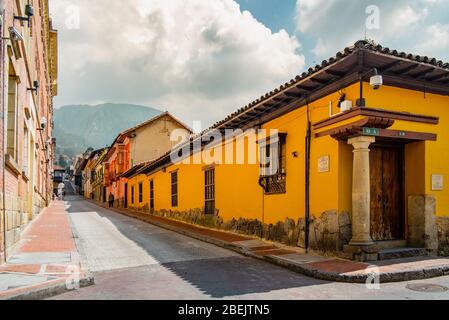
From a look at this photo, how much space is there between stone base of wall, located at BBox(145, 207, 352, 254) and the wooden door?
975 mm

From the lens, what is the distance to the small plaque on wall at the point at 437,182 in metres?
8.80

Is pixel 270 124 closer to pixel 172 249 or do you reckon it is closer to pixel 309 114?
pixel 309 114

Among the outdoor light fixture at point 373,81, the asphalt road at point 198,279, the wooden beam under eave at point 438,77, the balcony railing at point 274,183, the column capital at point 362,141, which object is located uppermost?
the wooden beam under eave at point 438,77

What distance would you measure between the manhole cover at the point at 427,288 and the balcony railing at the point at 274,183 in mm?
4377

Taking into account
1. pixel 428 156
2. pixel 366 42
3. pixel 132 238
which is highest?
pixel 366 42

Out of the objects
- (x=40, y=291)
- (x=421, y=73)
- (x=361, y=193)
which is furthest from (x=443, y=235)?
(x=40, y=291)

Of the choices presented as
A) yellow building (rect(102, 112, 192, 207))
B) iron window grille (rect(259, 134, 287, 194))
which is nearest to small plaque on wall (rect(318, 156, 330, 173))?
iron window grille (rect(259, 134, 287, 194))

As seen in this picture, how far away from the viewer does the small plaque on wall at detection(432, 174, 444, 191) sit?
8805 mm

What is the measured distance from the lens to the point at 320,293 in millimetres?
5844

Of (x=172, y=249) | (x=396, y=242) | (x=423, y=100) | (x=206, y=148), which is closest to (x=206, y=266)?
(x=172, y=249)

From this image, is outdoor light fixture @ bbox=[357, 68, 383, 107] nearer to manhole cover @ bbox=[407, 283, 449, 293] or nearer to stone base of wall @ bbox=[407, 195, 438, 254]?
stone base of wall @ bbox=[407, 195, 438, 254]

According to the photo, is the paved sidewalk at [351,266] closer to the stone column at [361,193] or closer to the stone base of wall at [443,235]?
the stone column at [361,193]

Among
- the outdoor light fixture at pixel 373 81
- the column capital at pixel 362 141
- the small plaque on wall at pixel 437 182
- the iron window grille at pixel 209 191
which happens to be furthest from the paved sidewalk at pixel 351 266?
the iron window grille at pixel 209 191
